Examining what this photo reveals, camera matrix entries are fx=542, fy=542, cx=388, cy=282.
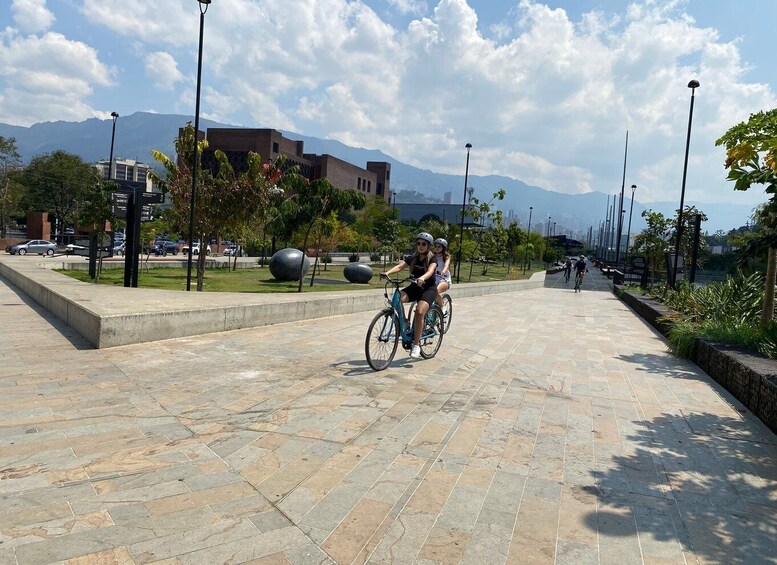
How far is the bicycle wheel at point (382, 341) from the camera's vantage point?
642 centimetres

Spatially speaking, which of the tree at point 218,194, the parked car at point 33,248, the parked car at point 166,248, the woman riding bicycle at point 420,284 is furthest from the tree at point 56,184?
the woman riding bicycle at point 420,284

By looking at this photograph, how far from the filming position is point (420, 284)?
22.0ft

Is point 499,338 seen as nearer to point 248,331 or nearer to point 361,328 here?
point 361,328

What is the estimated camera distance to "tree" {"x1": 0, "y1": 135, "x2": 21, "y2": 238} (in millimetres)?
49219

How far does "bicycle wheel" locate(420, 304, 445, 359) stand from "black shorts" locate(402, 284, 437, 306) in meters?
0.23

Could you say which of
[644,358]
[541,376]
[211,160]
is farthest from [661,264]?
[211,160]

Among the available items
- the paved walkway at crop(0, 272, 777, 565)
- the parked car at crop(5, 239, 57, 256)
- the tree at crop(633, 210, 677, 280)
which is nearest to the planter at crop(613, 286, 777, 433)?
the paved walkway at crop(0, 272, 777, 565)

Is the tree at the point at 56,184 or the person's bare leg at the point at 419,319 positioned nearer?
the person's bare leg at the point at 419,319

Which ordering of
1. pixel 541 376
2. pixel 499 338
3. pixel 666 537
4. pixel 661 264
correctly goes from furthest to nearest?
pixel 661 264 < pixel 499 338 < pixel 541 376 < pixel 666 537

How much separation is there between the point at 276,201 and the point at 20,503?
60.3ft

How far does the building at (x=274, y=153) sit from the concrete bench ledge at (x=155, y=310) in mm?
54066

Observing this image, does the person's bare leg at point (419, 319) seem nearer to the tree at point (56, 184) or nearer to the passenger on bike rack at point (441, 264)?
the passenger on bike rack at point (441, 264)

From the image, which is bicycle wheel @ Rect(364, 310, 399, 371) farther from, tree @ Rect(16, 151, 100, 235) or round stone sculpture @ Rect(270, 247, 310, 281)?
tree @ Rect(16, 151, 100, 235)

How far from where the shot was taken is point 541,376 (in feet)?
22.4
